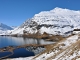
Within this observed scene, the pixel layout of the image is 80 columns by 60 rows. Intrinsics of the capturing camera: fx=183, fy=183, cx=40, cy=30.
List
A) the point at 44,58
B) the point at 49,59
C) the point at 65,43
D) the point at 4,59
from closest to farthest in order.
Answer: the point at 49,59 < the point at 44,58 < the point at 65,43 < the point at 4,59

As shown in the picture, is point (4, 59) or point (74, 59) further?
point (4, 59)

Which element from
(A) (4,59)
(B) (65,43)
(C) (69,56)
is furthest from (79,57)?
(A) (4,59)

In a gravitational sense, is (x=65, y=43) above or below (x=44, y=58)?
above

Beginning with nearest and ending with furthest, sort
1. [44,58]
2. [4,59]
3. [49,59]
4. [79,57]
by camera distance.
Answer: [79,57] → [49,59] → [44,58] → [4,59]

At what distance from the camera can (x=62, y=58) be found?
46.5 meters

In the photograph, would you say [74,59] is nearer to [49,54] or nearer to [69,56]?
[69,56]

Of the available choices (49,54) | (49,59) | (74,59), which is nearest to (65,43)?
(49,54)

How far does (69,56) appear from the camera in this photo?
45.5 m

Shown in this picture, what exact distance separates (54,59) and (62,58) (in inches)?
105

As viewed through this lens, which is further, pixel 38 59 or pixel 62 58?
pixel 38 59

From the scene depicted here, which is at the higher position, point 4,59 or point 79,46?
point 79,46

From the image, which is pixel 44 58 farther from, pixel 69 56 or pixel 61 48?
pixel 69 56

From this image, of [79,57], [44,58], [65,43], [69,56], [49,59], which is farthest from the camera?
[65,43]

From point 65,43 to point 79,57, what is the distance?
20.0m
